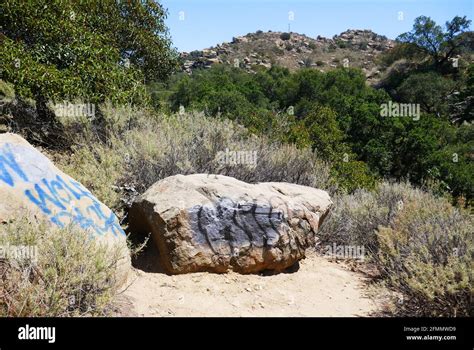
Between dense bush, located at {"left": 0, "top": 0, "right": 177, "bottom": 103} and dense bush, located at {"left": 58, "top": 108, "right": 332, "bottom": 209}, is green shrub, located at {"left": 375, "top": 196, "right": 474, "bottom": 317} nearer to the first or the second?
dense bush, located at {"left": 58, "top": 108, "right": 332, "bottom": 209}

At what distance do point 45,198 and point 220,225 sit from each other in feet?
5.65

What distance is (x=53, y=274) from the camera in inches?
115

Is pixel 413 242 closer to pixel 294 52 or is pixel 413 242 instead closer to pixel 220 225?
pixel 220 225

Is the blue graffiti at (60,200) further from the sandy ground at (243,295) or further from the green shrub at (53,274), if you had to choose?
the sandy ground at (243,295)

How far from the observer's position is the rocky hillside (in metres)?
50.2

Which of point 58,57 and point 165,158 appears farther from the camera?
point 58,57

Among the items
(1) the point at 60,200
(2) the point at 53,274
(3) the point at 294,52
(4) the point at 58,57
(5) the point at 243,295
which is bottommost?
(5) the point at 243,295

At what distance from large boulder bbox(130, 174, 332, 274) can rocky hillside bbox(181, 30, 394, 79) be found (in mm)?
42149

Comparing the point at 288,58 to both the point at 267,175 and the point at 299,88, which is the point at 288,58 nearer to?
the point at 299,88

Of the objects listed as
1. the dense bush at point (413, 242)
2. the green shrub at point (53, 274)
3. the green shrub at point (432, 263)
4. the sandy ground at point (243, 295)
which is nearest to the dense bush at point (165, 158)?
the dense bush at point (413, 242)

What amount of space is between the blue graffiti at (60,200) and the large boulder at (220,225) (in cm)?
49

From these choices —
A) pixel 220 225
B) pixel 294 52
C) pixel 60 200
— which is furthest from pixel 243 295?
pixel 294 52

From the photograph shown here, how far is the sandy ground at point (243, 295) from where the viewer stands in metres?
3.66

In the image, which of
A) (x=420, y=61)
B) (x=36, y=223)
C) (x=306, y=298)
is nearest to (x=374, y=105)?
(x=306, y=298)
